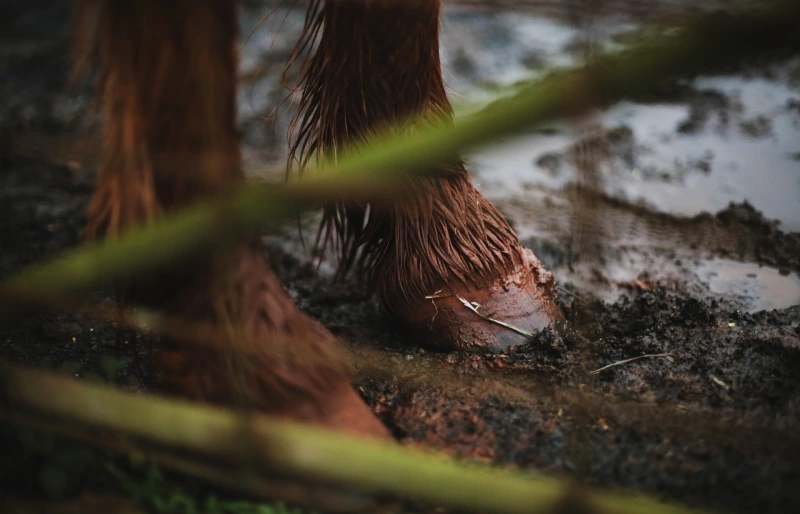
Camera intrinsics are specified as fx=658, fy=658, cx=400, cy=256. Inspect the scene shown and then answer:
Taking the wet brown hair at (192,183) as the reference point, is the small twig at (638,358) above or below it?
below

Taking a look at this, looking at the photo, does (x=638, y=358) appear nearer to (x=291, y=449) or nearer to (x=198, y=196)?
(x=291, y=449)

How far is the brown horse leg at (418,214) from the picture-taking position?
76.1 inches

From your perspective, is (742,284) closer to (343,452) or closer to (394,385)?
(394,385)

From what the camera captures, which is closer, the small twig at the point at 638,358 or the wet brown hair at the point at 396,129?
the wet brown hair at the point at 396,129

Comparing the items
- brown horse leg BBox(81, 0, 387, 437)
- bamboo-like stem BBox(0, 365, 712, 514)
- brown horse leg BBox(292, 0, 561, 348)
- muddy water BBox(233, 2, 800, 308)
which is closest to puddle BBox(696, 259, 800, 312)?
muddy water BBox(233, 2, 800, 308)

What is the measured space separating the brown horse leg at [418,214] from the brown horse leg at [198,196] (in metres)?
0.62

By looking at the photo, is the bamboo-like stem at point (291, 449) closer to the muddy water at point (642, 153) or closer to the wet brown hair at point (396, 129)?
the wet brown hair at point (396, 129)

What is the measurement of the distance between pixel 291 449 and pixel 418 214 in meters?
1.04

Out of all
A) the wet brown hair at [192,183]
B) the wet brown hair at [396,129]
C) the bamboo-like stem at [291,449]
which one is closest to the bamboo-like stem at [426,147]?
the wet brown hair at [192,183]

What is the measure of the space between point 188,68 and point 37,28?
5.19 metres

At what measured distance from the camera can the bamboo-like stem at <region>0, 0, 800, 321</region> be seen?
962 millimetres

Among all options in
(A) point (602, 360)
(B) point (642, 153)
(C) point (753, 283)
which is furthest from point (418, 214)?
(B) point (642, 153)

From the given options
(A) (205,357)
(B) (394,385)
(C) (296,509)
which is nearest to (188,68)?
(A) (205,357)

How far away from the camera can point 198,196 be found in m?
1.38
